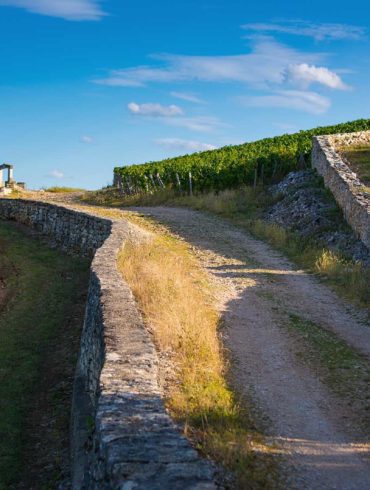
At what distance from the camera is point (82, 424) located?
10500 millimetres

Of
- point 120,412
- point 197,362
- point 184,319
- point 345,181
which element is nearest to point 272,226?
point 345,181

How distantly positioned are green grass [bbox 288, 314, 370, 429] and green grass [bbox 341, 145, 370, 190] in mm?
13998

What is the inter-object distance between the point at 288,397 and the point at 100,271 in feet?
18.5

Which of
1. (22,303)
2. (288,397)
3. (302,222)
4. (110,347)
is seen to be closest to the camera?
(110,347)

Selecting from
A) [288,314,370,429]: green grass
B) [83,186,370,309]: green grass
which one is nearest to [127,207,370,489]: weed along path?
[288,314,370,429]: green grass

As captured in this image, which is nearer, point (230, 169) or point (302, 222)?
point (302, 222)

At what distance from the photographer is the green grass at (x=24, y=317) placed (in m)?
12.3

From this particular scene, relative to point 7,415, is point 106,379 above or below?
above

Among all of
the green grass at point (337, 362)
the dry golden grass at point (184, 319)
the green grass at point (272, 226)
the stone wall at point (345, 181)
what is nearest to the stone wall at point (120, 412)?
the dry golden grass at point (184, 319)

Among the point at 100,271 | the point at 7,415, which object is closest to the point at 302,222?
the point at 100,271

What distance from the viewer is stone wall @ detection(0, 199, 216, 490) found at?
5.73 m

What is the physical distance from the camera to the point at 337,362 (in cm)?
1185

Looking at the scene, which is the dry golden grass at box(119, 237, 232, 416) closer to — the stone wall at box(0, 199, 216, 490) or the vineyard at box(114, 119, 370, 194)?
the stone wall at box(0, 199, 216, 490)

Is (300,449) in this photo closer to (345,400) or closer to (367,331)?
(345,400)
